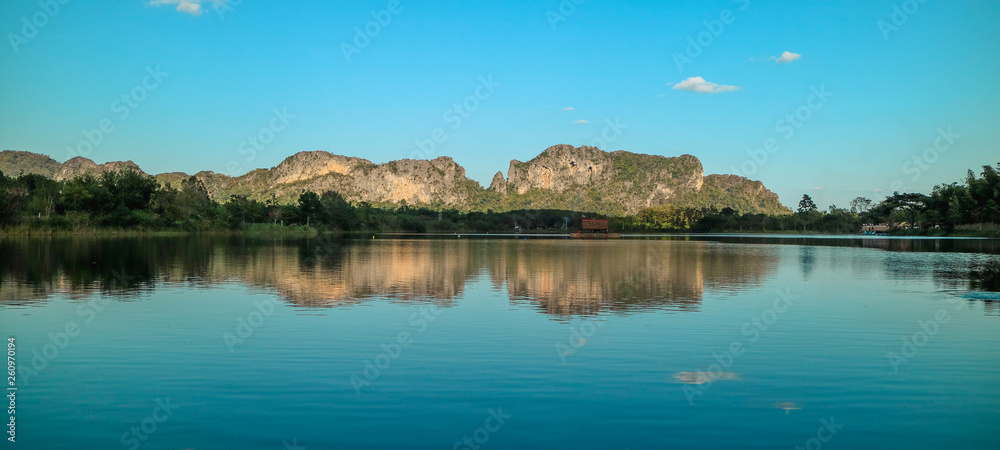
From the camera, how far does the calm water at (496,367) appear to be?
7.71 m

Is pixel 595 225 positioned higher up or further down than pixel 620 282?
higher up

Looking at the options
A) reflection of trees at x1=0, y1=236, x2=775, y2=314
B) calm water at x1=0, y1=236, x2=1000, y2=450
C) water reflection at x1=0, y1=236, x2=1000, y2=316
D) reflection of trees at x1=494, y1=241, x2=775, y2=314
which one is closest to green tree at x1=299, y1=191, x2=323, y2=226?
water reflection at x1=0, y1=236, x2=1000, y2=316

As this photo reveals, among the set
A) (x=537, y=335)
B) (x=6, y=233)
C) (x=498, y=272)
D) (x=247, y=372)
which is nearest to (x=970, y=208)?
(x=498, y=272)

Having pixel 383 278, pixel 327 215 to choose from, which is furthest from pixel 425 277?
pixel 327 215

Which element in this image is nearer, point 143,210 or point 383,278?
point 383,278

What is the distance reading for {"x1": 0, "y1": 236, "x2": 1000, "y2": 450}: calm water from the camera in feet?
25.3

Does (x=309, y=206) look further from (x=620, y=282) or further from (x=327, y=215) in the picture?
(x=620, y=282)

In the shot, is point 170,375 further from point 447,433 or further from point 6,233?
point 6,233

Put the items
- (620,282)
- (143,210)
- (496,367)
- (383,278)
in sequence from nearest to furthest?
(496,367) < (620,282) < (383,278) < (143,210)

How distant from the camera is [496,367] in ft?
36.1

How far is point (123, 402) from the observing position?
8719mm

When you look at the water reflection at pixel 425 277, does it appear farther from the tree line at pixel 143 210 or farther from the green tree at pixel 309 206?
the green tree at pixel 309 206

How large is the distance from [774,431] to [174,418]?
7.32 m

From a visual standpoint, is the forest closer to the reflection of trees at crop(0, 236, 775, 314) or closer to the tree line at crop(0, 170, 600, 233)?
the tree line at crop(0, 170, 600, 233)
